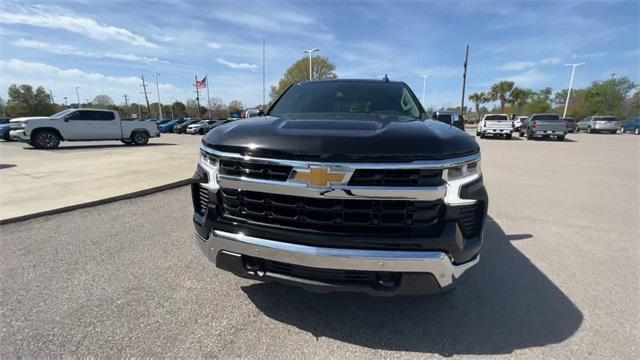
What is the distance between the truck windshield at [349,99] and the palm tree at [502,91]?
7605 centimetres

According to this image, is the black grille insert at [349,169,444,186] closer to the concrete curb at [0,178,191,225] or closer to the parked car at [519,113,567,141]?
the concrete curb at [0,178,191,225]

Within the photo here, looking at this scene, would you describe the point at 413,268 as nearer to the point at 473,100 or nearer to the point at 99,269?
the point at 99,269

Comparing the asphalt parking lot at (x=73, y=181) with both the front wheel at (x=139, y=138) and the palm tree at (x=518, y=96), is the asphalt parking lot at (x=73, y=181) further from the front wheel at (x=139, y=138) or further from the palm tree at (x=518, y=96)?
the palm tree at (x=518, y=96)

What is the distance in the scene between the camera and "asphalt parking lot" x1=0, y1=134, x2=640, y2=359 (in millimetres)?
2039

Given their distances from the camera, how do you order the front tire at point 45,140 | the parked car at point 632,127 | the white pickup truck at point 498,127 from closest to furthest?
the front tire at point 45,140
the white pickup truck at point 498,127
the parked car at point 632,127

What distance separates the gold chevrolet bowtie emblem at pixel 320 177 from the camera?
179 centimetres

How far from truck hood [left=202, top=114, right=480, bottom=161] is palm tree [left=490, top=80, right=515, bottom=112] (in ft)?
255

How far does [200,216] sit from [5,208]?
4376 millimetres

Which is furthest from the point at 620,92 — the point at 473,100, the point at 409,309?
the point at 409,309

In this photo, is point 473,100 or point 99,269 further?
point 473,100

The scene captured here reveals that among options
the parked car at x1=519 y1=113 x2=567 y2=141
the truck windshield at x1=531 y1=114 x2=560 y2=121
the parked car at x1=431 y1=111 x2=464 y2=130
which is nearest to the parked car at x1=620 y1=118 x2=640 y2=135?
the truck windshield at x1=531 y1=114 x2=560 y2=121

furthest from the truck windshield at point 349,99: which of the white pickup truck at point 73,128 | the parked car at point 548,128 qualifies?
the parked car at point 548,128

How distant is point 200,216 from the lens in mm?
2266

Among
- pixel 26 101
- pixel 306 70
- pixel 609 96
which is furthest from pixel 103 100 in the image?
pixel 609 96
